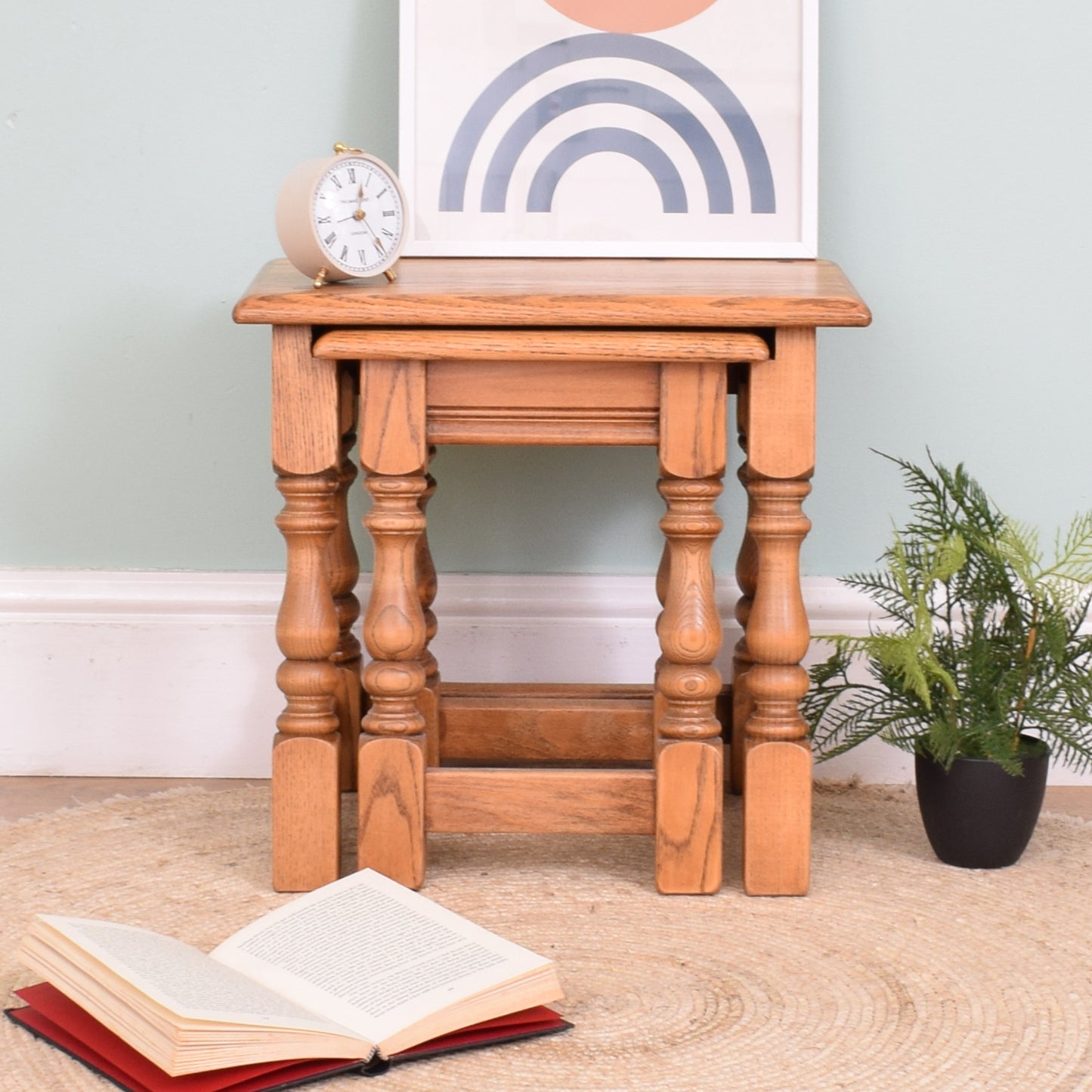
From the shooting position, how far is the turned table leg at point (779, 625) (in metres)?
1.20

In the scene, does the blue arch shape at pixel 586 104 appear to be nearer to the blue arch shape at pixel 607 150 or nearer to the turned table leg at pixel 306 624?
the blue arch shape at pixel 607 150

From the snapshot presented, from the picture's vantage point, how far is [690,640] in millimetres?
1224

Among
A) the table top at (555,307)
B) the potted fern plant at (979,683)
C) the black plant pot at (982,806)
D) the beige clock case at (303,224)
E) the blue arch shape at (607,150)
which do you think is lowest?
the black plant pot at (982,806)

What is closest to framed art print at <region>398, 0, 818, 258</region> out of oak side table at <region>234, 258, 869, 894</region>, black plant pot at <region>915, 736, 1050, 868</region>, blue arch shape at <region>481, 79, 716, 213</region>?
blue arch shape at <region>481, 79, 716, 213</region>

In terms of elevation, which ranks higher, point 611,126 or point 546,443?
point 611,126

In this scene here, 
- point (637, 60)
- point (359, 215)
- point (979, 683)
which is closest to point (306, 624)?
point (359, 215)

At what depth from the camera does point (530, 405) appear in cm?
121

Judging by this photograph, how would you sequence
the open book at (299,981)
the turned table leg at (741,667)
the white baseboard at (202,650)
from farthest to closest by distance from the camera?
the white baseboard at (202,650)
the turned table leg at (741,667)
the open book at (299,981)

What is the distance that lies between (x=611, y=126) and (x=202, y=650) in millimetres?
767

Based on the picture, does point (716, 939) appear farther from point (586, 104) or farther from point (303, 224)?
point (586, 104)

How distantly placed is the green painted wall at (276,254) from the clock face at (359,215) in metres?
0.33

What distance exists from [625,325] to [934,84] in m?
0.64

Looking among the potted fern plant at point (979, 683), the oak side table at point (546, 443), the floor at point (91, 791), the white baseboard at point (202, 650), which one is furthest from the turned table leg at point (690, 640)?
the floor at point (91, 791)

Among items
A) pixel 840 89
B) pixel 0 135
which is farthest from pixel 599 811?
pixel 0 135
